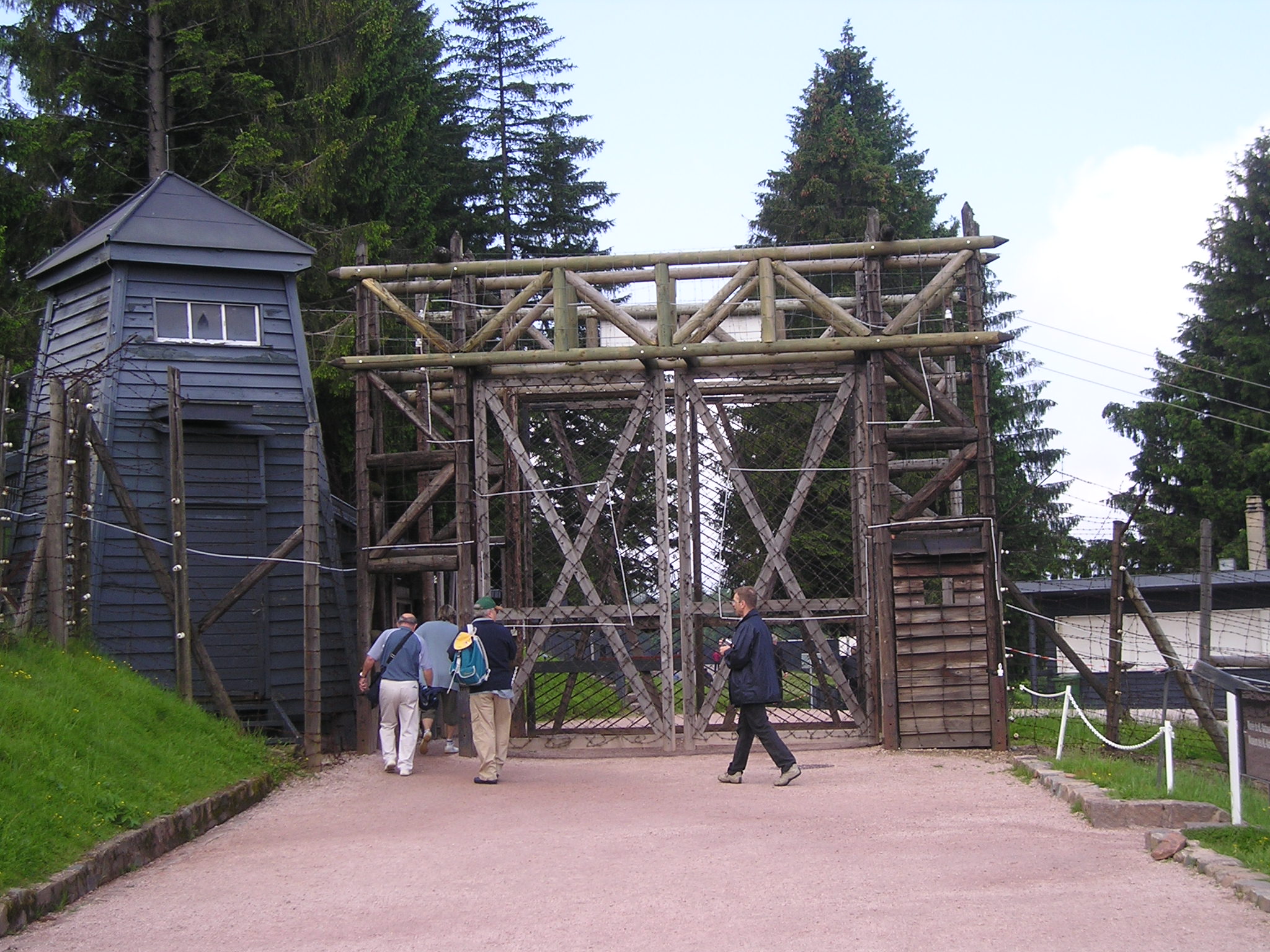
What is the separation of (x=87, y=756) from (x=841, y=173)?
33754mm

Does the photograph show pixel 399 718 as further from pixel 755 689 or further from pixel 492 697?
pixel 755 689

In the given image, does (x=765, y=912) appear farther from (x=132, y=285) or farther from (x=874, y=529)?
(x=132, y=285)

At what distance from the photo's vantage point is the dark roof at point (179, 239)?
768 inches

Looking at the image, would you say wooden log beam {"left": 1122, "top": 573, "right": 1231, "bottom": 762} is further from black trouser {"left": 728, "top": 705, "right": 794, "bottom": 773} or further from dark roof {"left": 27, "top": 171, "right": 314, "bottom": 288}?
dark roof {"left": 27, "top": 171, "right": 314, "bottom": 288}

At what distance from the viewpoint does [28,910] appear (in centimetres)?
732

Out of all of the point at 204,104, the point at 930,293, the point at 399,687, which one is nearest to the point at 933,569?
the point at 930,293

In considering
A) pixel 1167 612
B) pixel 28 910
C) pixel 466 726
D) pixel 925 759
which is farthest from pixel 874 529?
pixel 1167 612

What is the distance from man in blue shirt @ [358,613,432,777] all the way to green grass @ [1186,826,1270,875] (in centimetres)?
825

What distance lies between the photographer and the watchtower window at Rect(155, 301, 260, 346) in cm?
1966

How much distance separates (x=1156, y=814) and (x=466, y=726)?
864 cm

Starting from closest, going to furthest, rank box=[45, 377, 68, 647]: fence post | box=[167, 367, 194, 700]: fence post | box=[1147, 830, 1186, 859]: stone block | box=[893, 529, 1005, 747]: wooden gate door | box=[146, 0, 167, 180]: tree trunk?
box=[1147, 830, 1186, 859]: stone block
box=[45, 377, 68, 647]: fence post
box=[167, 367, 194, 700]: fence post
box=[893, 529, 1005, 747]: wooden gate door
box=[146, 0, 167, 180]: tree trunk

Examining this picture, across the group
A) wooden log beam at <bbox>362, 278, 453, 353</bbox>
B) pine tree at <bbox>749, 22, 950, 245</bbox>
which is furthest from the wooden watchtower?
pine tree at <bbox>749, 22, 950, 245</bbox>

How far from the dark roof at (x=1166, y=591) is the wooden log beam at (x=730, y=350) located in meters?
15.4

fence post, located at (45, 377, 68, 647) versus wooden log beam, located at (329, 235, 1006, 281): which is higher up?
wooden log beam, located at (329, 235, 1006, 281)
